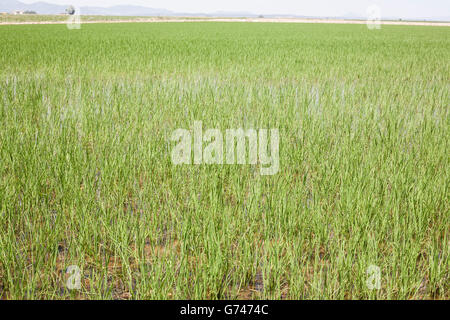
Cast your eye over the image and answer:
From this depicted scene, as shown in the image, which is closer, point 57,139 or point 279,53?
point 57,139

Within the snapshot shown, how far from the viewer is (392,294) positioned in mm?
1773

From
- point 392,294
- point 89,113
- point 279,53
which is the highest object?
point 279,53

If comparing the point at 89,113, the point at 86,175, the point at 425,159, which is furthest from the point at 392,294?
the point at 89,113

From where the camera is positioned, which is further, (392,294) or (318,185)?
(318,185)

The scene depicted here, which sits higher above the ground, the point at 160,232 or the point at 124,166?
the point at 124,166

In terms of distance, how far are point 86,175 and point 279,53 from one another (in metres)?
8.57

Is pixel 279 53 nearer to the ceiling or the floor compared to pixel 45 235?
nearer to the ceiling

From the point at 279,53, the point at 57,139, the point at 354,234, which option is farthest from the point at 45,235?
the point at 279,53

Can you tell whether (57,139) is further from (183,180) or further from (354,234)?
(354,234)

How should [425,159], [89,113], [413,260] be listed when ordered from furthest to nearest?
[89,113] → [425,159] → [413,260]

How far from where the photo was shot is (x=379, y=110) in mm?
5074
